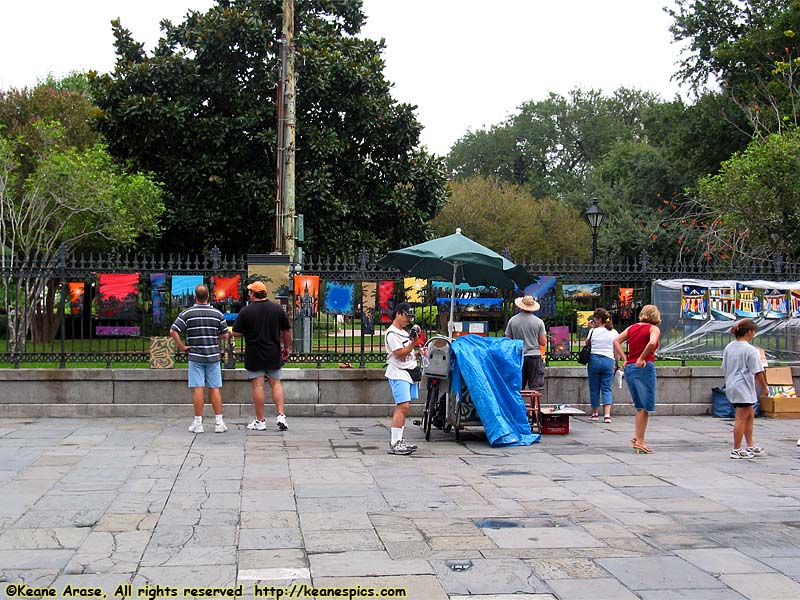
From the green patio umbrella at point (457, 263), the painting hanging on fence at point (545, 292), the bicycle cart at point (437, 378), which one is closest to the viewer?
the bicycle cart at point (437, 378)

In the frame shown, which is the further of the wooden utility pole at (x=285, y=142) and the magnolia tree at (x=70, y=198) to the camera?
the magnolia tree at (x=70, y=198)

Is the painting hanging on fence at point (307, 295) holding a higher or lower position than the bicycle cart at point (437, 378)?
higher

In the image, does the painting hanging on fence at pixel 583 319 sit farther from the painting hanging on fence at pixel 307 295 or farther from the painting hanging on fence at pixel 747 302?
the painting hanging on fence at pixel 307 295

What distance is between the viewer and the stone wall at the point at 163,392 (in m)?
12.8

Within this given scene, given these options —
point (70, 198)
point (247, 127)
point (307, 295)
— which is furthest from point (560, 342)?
point (247, 127)

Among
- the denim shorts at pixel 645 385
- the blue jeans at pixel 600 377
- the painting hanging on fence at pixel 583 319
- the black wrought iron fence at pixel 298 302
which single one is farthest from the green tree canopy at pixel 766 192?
the denim shorts at pixel 645 385

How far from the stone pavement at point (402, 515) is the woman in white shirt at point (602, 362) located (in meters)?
1.79

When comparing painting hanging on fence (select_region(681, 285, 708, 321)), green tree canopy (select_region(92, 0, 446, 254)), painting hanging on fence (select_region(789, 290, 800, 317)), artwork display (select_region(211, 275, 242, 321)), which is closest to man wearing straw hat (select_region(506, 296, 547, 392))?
painting hanging on fence (select_region(681, 285, 708, 321))

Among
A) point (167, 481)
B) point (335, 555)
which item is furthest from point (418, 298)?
point (335, 555)

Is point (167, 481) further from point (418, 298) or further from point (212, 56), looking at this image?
point (212, 56)

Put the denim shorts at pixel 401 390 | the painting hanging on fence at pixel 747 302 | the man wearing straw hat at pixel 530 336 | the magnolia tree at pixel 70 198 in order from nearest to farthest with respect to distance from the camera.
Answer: the denim shorts at pixel 401 390, the man wearing straw hat at pixel 530 336, the painting hanging on fence at pixel 747 302, the magnolia tree at pixel 70 198

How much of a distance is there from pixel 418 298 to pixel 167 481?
19.8 feet

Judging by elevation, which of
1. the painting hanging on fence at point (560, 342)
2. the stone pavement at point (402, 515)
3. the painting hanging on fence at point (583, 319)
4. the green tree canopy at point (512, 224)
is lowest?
the stone pavement at point (402, 515)

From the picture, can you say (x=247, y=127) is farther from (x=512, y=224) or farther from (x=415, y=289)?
(x=512, y=224)
